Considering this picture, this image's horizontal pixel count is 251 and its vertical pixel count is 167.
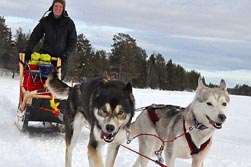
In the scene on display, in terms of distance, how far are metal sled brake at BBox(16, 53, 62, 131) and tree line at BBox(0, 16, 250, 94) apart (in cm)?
3493

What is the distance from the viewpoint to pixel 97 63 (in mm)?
51156

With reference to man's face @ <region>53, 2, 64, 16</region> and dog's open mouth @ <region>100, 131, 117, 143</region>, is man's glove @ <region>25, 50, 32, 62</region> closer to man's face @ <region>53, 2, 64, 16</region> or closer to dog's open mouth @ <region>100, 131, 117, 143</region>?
man's face @ <region>53, 2, 64, 16</region>

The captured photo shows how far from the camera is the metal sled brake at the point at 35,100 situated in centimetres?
620

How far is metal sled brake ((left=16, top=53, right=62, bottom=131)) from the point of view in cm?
620

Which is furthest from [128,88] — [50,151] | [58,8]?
Answer: [58,8]

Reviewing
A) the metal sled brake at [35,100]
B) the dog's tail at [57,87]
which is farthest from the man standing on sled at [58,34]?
the dog's tail at [57,87]

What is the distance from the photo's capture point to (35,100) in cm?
621

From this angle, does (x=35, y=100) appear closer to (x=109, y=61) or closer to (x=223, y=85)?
(x=223, y=85)

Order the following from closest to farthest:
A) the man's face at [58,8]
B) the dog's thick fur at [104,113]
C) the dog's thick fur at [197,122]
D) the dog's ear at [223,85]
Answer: the dog's thick fur at [104,113] < the dog's thick fur at [197,122] < the dog's ear at [223,85] < the man's face at [58,8]

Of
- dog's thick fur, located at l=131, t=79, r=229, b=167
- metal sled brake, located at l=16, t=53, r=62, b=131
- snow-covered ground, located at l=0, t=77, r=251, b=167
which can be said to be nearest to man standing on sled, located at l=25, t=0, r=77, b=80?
metal sled brake, located at l=16, t=53, r=62, b=131

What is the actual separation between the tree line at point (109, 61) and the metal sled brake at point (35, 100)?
1375 inches

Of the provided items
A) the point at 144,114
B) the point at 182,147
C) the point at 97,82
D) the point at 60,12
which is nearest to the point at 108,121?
the point at 97,82

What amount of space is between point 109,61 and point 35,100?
48.9 m

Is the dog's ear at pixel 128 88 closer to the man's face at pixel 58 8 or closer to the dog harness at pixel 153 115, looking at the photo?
the dog harness at pixel 153 115
